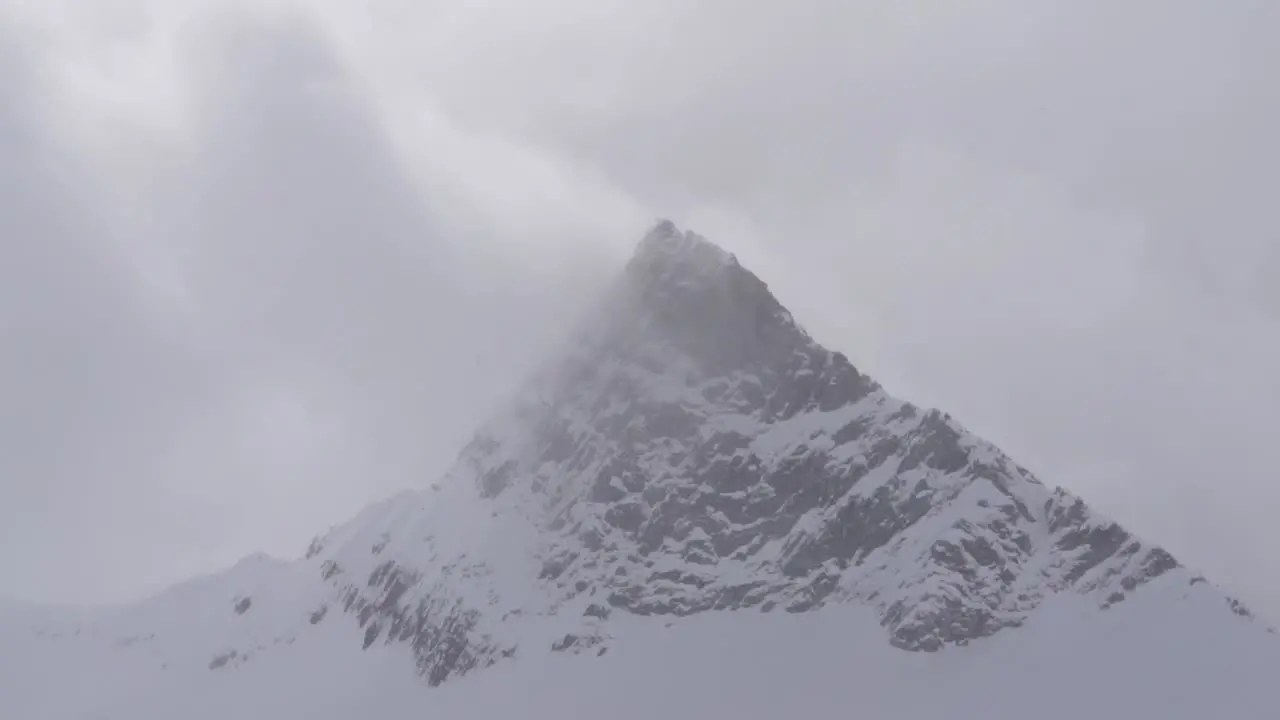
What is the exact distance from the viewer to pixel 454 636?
164 m

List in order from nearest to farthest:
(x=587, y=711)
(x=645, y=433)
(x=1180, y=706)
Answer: (x=1180, y=706) → (x=587, y=711) → (x=645, y=433)

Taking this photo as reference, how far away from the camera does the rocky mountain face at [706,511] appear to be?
153 meters

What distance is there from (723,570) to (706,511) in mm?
7087

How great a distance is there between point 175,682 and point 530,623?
184ft

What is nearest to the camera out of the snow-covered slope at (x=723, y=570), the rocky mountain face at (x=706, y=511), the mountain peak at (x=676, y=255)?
the snow-covered slope at (x=723, y=570)

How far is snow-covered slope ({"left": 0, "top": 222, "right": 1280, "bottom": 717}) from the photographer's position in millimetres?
146875

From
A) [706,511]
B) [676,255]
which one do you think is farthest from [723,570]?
[676,255]

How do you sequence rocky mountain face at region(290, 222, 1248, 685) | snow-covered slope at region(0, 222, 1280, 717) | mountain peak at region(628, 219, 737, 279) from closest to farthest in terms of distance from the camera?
1. snow-covered slope at region(0, 222, 1280, 717)
2. rocky mountain face at region(290, 222, 1248, 685)
3. mountain peak at region(628, 219, 737, 279)

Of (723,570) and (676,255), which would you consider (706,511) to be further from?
(676,255)

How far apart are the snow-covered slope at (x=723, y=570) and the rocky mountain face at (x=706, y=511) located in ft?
0.88

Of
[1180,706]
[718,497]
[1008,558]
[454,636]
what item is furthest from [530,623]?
[1180,706]

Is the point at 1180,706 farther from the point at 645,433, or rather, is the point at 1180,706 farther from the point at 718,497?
the point at 645,433

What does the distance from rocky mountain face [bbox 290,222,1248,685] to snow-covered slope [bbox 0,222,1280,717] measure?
0.88ft

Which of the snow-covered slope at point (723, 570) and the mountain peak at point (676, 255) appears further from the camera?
the mountain peak at point (676, 255)
